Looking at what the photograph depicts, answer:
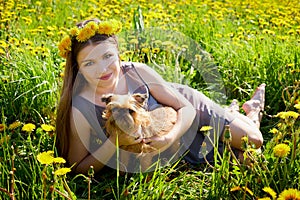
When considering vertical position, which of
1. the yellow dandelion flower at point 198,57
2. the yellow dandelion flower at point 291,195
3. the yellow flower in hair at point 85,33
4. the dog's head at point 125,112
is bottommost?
the yellow dandelion flower at point 291,195

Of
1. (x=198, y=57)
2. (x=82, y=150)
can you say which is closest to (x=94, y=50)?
(x=82, y=150)

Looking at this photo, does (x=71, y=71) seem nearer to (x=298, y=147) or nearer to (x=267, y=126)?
(x=298, y=147)

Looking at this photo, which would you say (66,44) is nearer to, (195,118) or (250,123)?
(195,118)

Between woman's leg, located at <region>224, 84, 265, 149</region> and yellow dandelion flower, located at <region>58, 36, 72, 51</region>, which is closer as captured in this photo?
yellow dandelion flower, located at <region>58, 36, 72, 51</region>

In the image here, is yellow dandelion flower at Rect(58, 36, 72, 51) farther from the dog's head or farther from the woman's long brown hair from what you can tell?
the dog's head

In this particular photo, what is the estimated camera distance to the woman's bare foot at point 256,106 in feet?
8.84

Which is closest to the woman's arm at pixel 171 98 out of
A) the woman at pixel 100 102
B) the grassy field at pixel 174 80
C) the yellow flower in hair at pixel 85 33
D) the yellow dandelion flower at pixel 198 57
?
the woman at pixel 100 102

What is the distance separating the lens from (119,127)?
1.79 meters

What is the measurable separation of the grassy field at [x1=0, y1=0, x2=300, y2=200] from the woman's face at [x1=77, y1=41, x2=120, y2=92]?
36cm

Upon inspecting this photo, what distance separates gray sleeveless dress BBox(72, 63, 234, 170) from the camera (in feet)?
7.01

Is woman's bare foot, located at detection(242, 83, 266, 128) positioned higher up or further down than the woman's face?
further down

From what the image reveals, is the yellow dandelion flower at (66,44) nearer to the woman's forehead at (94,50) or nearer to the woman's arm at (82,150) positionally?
the woman's forehead at (94,50)

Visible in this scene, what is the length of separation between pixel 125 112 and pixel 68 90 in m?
0.59

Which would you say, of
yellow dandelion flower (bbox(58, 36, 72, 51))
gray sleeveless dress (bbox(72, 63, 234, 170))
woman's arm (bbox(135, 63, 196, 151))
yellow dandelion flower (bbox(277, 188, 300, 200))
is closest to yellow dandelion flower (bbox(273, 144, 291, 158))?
yellow dandelion flower (bbox(277, 188, 300, 200))
